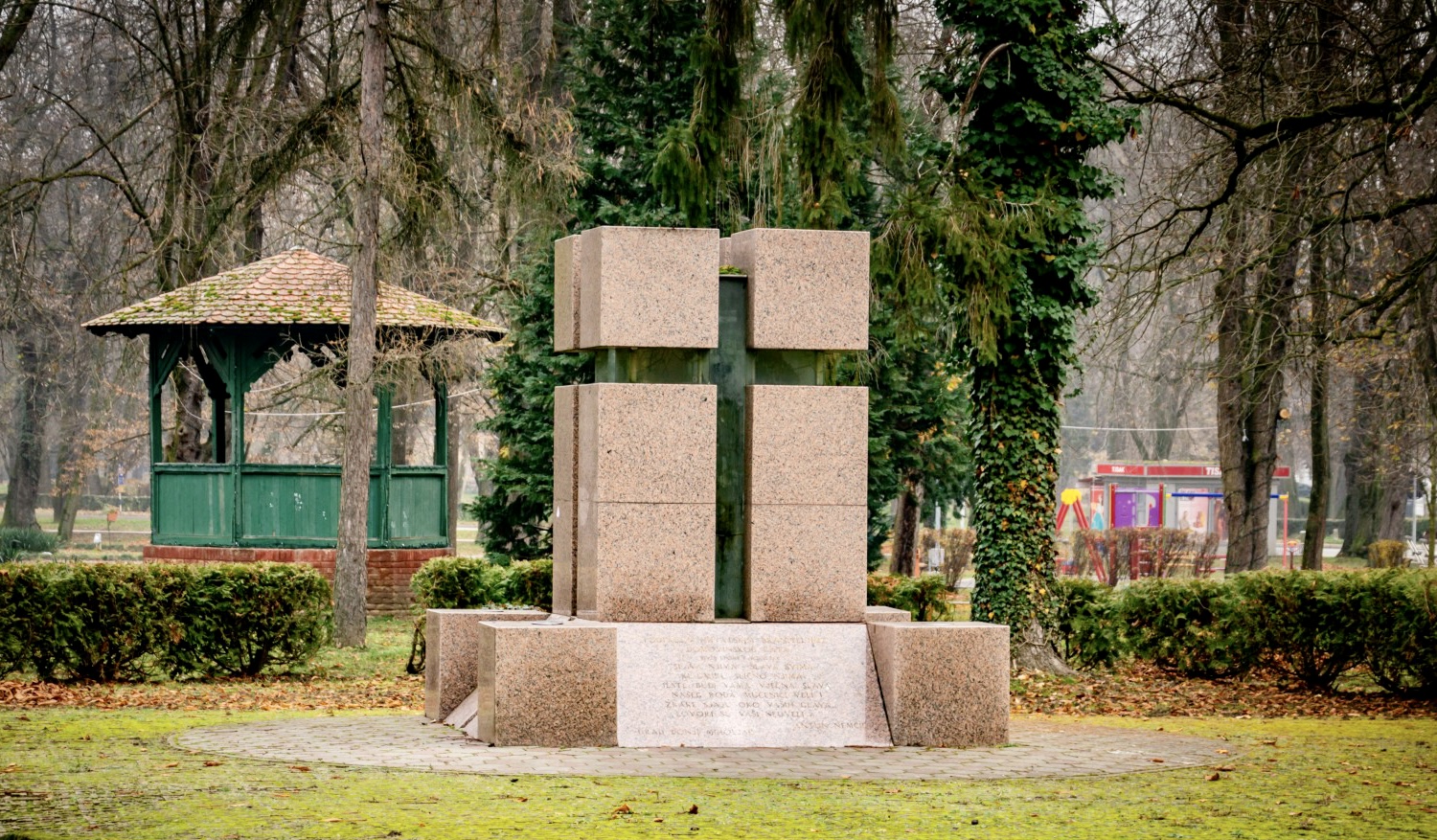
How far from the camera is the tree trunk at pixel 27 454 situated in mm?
45375

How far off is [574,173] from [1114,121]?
6766mm

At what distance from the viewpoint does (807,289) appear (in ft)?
35.4

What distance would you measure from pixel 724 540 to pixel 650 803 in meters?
3.08

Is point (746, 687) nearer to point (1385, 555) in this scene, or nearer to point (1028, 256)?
point (1028, 256)

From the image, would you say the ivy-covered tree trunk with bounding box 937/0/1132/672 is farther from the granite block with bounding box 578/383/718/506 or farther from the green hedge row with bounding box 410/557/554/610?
the granite block with bounding box 578/383/718/506

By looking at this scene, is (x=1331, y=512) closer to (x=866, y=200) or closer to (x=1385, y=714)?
(x=866, y=200)

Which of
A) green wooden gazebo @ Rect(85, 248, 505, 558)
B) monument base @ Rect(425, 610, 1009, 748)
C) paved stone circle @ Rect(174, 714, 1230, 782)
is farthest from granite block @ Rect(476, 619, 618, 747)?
green wooden gazebo @ Rect(85, 248, 505, 558)

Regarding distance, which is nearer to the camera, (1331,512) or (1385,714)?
(1385,714)

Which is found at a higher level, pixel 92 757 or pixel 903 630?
pixel 903 630

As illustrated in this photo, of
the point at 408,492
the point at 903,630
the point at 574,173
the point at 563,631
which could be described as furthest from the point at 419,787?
the point at 408,492

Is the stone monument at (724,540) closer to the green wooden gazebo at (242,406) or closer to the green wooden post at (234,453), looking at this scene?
the green wooden gazebo at (242,406)

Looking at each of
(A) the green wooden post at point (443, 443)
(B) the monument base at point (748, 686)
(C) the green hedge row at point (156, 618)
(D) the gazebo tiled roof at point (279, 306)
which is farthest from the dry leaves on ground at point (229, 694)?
(A) the green wooden post at point (443, 443)

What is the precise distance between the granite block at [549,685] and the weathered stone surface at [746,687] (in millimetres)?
166

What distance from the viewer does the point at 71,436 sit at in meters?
45.3
